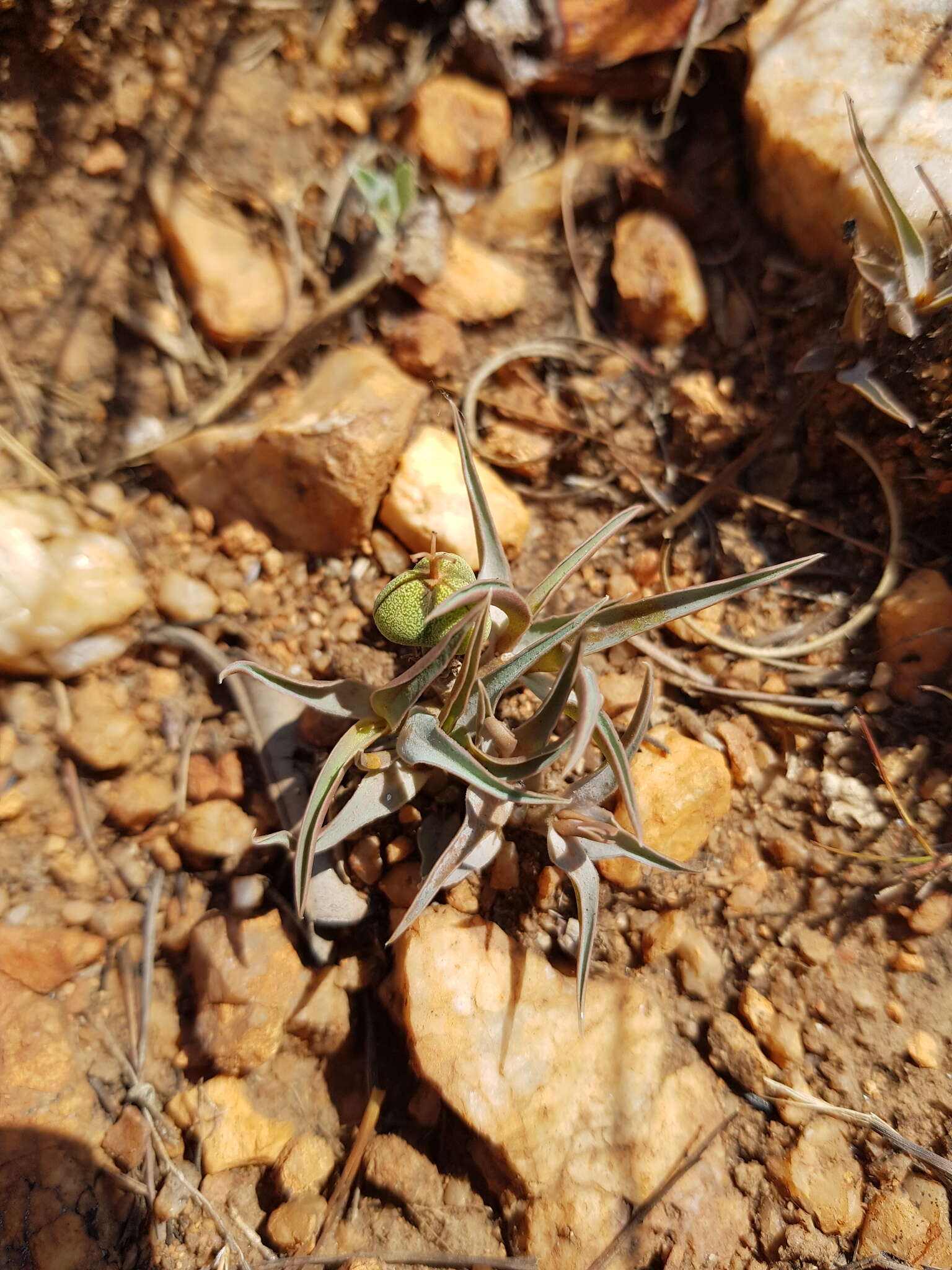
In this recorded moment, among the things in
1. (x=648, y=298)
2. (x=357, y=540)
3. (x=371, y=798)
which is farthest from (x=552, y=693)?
(x=648, y=298)

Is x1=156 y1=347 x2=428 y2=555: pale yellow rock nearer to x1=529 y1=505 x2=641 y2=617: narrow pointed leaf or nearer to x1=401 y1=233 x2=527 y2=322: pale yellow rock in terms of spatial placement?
x1=401 y1=233 x2=527 y2=322: pale yellow rock

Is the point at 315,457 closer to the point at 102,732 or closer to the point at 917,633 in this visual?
the point at 102,732

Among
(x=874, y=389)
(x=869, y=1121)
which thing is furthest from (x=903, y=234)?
(x=869, y=1121)

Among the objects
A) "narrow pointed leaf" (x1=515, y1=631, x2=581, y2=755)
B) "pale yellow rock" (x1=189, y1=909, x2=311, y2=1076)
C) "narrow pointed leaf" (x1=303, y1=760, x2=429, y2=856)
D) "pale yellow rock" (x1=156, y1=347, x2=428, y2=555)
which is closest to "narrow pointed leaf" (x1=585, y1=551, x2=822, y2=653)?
"narrow pointed leaf" (x1=515, y1=631, x2=581, y2=755)

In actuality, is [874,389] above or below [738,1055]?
above

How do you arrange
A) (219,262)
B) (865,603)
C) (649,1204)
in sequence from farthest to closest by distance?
(219,262) → (865,603) → (649,1204)

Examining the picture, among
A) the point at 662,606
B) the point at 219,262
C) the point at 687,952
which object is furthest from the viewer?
the point at 219,262

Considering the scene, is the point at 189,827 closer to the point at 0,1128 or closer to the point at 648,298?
the point at 0,1128
